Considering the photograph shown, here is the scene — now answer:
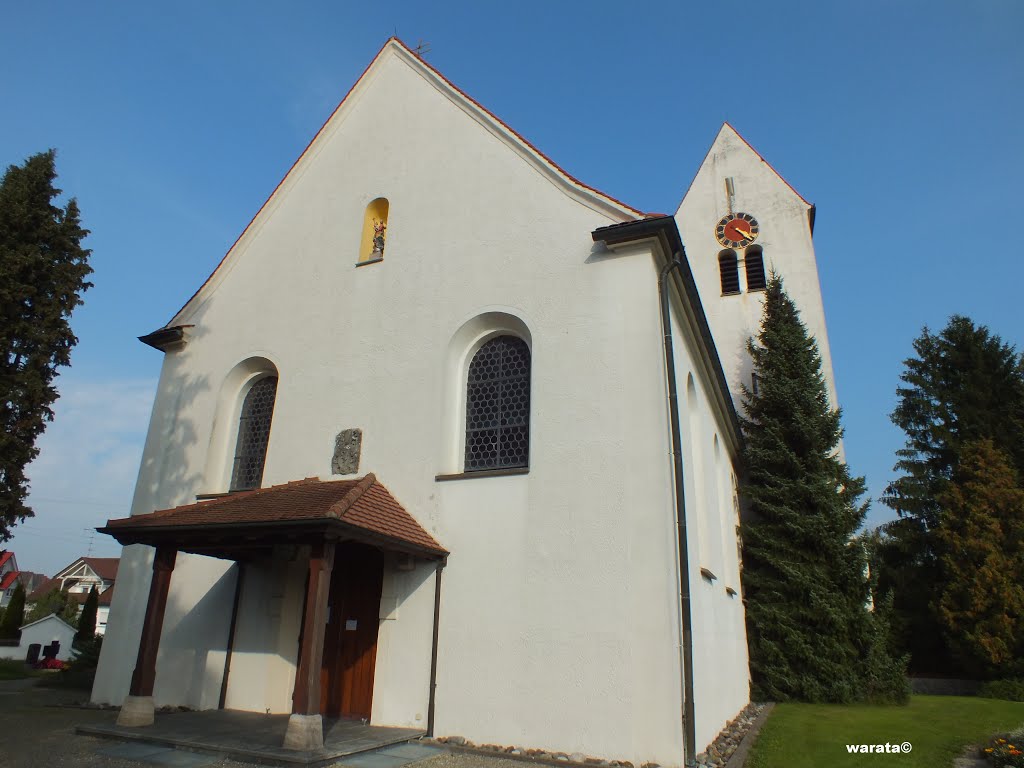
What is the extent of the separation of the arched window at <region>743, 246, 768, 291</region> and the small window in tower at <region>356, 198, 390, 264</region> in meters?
14.8

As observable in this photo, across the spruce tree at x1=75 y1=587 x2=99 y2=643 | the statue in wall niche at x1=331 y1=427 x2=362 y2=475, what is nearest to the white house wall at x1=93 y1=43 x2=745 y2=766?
the statue in wall niche at x1=331 y1=427 x2=362 y2=475

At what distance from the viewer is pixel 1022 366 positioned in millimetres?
25250

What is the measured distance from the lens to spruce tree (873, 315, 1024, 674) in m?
22.0

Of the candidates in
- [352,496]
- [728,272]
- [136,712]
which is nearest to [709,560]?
[352,496]

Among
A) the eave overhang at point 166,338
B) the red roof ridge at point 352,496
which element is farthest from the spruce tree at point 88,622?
the red roof ridge at point 352,496

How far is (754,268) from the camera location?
907 inches

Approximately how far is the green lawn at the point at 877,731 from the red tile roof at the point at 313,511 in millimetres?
5119

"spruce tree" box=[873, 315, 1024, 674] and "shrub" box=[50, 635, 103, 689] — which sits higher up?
"spruce tree" box=[873, 315, 1024, 674]

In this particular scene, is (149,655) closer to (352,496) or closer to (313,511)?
(313,511)

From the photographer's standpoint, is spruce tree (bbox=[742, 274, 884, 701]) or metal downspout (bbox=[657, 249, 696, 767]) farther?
spruce tree (bbox=[742, 274, 884, 701])

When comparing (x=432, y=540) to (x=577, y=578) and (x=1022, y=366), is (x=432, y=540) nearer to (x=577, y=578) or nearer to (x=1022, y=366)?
(x=577, y=578)

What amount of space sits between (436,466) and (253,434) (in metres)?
4.53

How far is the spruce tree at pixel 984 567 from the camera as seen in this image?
18.2 meters

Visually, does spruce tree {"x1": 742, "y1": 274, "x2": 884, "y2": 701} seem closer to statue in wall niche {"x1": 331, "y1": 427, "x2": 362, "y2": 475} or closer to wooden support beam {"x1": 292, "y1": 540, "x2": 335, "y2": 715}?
statue in wall niche {"x1": 331, "y1": 427, "x2": 362, "y2": 475}
